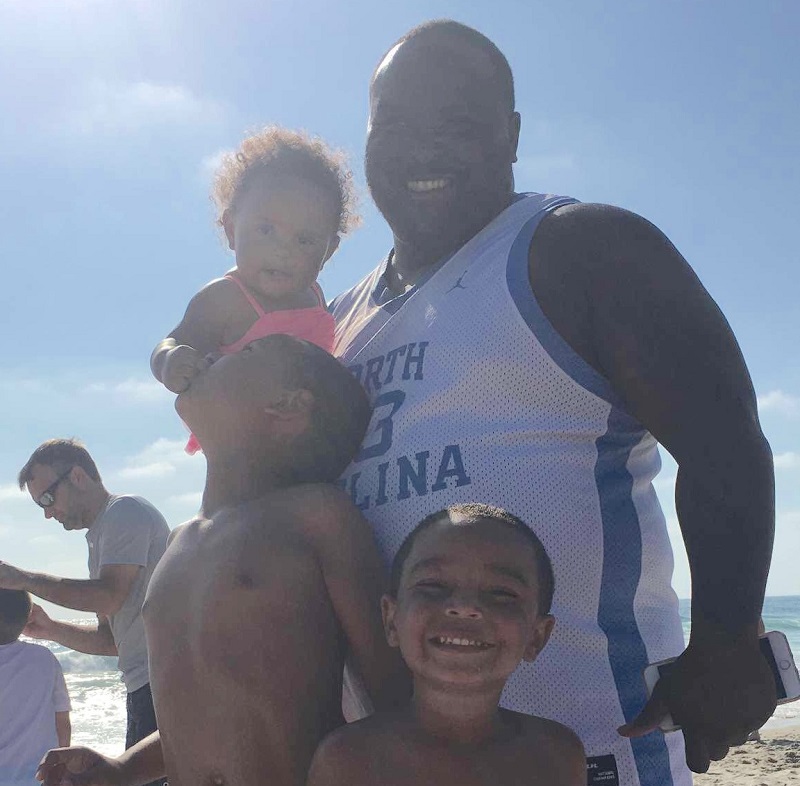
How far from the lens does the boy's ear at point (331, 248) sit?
3.20m

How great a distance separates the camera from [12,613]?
497cm

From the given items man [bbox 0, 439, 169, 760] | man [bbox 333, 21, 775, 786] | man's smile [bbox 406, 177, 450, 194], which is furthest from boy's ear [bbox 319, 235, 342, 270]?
man [bbox 0, 439, 169, 760]

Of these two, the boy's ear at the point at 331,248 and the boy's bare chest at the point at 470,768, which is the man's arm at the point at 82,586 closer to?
the boy's ear at the point at 331,248

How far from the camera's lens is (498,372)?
1.95 meters

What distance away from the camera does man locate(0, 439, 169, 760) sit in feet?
15.3

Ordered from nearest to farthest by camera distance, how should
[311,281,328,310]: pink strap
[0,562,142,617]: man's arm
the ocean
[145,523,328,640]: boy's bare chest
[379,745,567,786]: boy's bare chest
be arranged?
[379,745,567,786]: boy's bare chest
[145,523,328,640]: boy's bare chest
[311,281,328,310]: pink strap
[0,562,142,617]: man's arm
the ocean

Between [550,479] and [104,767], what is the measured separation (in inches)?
50.7

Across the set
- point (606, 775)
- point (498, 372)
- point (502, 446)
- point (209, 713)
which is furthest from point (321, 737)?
point (498, 372)

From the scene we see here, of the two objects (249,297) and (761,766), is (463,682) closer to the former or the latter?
(249,297)

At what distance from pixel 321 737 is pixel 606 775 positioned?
0.54 metres

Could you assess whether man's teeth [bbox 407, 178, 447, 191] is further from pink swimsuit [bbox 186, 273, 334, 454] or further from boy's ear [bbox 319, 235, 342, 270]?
boy's ear [bbox 319, 235, 342, 270]

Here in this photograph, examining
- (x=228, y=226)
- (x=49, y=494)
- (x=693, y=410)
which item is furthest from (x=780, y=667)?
(x=49, y=494)

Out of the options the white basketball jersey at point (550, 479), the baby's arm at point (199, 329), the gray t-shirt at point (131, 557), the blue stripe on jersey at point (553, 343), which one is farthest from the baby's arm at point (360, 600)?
the gray t-shirt at point (131, 557)

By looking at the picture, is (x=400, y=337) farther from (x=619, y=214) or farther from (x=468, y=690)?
(x=468, y=690)
